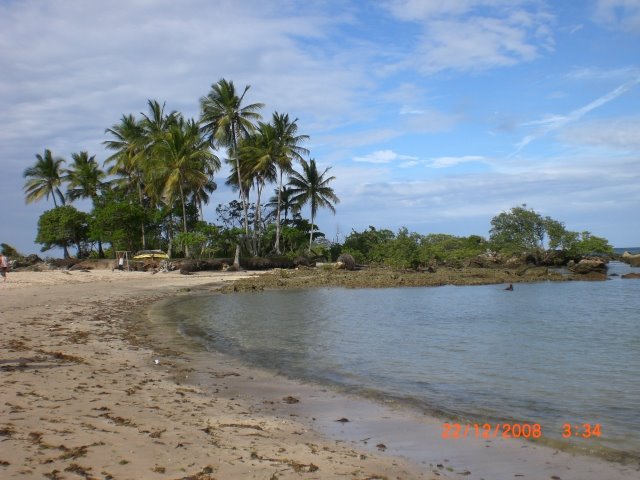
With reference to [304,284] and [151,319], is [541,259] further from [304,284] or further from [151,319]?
[151,319]

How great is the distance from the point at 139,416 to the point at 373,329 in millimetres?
10247

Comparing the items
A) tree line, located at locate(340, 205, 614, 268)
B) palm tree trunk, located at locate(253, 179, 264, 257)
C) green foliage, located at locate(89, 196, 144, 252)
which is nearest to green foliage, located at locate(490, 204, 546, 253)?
tree line, located at locate(340, 205, 614, 268)

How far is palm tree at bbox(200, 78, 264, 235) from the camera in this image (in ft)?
142

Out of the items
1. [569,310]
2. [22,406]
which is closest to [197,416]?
[22,406]

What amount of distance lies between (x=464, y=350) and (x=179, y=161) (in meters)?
33.3

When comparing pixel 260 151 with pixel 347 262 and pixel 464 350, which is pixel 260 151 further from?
pixel 464 350

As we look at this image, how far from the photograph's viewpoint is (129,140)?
156 ft

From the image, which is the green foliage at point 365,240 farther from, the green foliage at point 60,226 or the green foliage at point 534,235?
the green foliage at point 60,226

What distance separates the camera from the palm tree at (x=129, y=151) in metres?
45.6

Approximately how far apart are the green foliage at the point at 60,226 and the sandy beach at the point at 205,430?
38308 millimetres

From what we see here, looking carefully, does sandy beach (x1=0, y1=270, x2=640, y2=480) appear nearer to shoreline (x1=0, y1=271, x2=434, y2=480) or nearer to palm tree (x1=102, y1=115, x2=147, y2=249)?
shoreline (x1=0, y1=271, x2=434, y2=480)

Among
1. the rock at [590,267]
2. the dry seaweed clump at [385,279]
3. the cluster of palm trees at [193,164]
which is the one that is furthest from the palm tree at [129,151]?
the rock at [590,267]

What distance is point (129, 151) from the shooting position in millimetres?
46344
